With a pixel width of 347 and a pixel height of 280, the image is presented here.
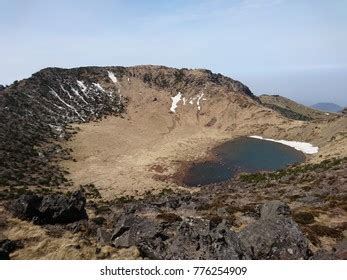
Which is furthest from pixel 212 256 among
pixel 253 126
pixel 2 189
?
pixel 253 126

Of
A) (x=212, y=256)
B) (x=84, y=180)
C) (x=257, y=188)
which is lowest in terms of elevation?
(x=84, y=180)

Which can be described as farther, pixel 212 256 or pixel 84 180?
pixel 84 180

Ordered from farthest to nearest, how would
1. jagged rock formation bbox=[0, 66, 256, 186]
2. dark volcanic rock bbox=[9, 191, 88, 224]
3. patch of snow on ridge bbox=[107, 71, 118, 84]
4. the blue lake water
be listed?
patch of snow on ridge bbox=[107, 71, 118, 84] < jagged rock formation bbox=[0, 66, 256, 186] < the blue lake water < dark volcanic rock bbox=[9, 191, 88, 224]

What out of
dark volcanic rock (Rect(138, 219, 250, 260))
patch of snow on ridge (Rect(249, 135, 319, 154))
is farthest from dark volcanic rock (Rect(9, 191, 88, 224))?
patch of snow on ridge (Rect(249, 135, 319, 154))

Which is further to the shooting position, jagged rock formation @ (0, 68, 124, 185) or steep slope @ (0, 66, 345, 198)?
steep slope @ (0, 66, 345, 198)

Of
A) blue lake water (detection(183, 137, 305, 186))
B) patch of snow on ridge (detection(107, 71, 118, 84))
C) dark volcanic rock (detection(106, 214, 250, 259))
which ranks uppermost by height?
patch of snow on ridge (detection(107, 71, 118, 84))

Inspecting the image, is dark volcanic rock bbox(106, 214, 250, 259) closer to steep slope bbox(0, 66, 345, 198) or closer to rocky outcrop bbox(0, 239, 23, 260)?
rocky outcrop bbox(0, 239, 23, 260)

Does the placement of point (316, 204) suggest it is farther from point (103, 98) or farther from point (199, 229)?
point (103, 98)

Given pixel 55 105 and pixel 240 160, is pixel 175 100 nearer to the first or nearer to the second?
pixel 55 105
